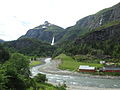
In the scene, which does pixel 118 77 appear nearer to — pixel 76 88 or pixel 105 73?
pixel 105 73

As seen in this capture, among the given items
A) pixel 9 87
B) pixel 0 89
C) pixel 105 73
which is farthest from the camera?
pixel 105 73

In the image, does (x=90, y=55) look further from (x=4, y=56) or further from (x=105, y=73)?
(x=4, y=56)

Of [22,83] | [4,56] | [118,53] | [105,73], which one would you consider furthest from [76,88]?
[118,53]

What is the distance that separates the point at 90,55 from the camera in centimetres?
19388

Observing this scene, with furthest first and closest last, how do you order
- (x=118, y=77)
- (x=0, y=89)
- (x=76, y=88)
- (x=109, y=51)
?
(x=109, y=51)
(x=118, y=77)
(x=76, y=88)
(x=0, y=89)

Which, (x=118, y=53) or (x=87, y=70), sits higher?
(x=118, y=53)

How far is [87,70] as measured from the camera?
12481 centimetres

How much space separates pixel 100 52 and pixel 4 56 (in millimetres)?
115680

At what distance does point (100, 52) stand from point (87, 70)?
73.3 meters

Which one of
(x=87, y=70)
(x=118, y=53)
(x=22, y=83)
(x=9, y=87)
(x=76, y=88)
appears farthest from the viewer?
(x=118, y=53)

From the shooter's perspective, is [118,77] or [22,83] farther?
[118,77]

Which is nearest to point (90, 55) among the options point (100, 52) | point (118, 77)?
point (100, 52)

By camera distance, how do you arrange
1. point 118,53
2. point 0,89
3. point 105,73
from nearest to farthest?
point 0,89 → point 105,73 → point 118,53

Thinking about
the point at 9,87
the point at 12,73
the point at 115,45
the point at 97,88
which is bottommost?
the point at 97,88
